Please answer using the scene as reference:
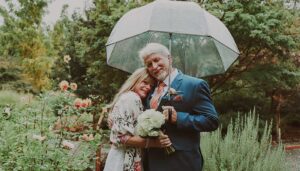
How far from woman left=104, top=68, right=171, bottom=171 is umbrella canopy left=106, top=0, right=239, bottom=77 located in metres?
0.57

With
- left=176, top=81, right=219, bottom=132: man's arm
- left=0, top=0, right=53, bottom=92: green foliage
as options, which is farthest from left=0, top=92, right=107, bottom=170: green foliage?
left=0, top=0, right=53, bottom=92: green foliage

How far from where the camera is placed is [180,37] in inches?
179

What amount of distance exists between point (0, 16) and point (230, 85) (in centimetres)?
909

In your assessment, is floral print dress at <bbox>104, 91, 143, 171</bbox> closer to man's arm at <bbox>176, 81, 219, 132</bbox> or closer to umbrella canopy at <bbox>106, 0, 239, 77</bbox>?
man's arm at <bbox>176, 81, 219, 132</bbox>

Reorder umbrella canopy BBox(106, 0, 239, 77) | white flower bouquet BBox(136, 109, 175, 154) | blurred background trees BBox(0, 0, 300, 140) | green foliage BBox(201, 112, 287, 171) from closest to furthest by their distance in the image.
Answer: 1. white flower bouquet BBox(136, 109, 175, 154)
2. umbrella canopy BBox(106, 0, 239, 77)
3. green foliage BBox(201, 112, 287, 171)
4. blurred background trees BBox(0, 0, 300, 140)

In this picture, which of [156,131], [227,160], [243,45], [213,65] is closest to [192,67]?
[213,65]

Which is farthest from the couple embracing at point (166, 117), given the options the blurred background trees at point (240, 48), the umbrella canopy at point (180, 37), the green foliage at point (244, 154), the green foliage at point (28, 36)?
the green foliage at point (28, 36)

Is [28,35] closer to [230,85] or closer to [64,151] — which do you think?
[230,85]

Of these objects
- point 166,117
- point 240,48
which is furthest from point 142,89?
point 240,48

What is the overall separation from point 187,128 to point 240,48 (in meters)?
8.62

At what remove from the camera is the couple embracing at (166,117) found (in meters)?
2.92

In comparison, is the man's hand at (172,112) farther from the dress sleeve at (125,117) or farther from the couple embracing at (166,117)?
the dress sleeve at (125,117)

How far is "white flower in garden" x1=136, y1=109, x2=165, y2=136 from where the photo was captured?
2.81 metres

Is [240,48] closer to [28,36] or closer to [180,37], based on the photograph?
[180,37]
